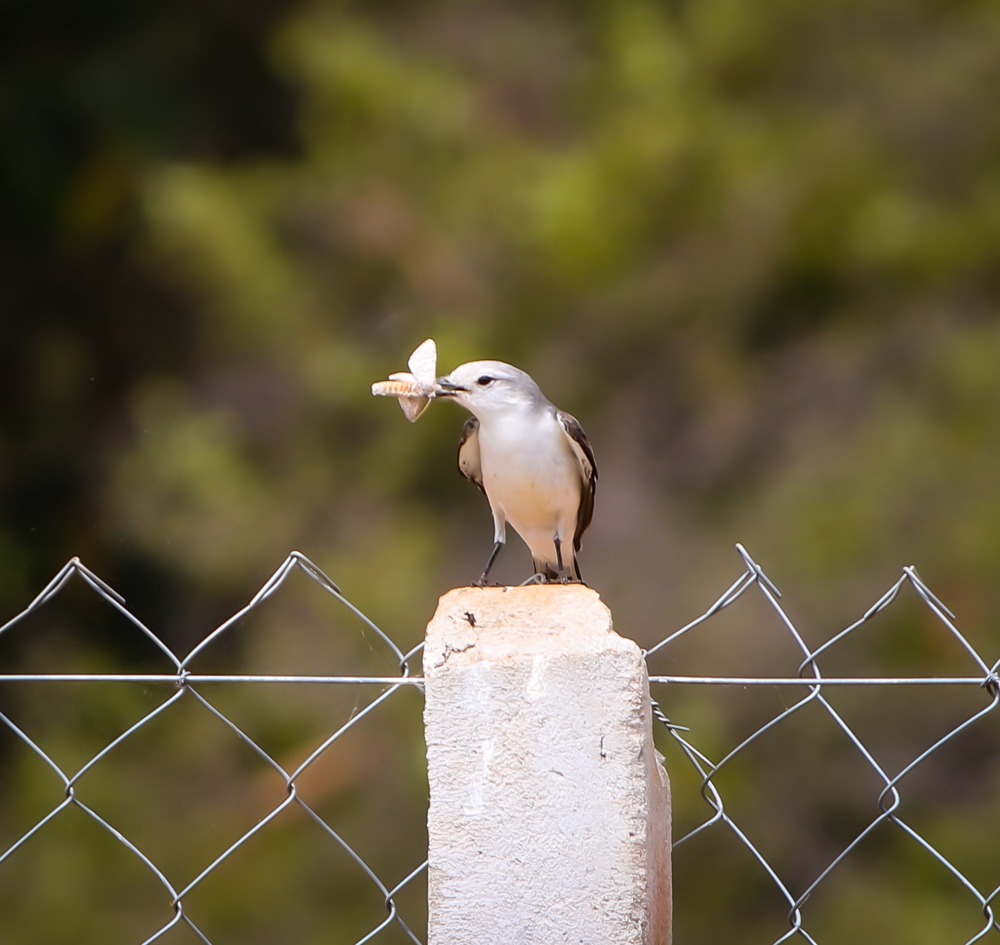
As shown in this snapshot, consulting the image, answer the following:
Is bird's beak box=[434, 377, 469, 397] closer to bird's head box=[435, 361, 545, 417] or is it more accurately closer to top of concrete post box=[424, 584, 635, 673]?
bird's head box=[435, 361, 545, 417]

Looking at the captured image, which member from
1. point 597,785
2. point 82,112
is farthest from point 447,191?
point 597,785

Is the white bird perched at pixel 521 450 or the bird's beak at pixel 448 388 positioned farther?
the white bird perched at pixel 521 450

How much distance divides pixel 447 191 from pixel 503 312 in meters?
0.56

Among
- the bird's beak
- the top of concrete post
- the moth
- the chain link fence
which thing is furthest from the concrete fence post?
the chain link fence

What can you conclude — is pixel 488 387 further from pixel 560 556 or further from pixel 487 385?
pixel 560 556

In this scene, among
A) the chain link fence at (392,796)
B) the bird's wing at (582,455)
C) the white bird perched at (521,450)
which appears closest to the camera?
the white bird perched at (521,450)

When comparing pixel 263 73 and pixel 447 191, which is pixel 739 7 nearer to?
pixel 447 191

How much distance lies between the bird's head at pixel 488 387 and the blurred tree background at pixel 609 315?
6.89 feet

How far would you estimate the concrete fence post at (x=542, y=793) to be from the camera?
1.34 metres

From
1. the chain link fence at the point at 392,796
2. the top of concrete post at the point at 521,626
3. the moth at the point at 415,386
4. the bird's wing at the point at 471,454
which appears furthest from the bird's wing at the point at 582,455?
the chain link fence at the point at 392,796

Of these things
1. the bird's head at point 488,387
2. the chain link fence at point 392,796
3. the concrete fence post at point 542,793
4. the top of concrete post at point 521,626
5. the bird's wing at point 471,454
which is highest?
the top of concrete post at point 521,626

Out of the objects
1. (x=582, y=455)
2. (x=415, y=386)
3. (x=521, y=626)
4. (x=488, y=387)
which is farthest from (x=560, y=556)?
(x=521, y=626)

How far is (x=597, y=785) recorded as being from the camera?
4.41 ft

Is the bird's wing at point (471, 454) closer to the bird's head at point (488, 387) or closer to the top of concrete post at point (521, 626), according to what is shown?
the bird's head at point (488, 387)
